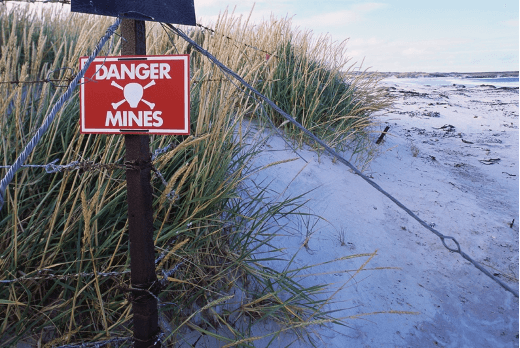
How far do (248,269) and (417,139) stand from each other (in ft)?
14.1

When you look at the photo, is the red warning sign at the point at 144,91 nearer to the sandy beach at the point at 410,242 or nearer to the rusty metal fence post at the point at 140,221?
the rusty metal fence post at the point at 140,221

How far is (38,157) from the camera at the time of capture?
1.61m

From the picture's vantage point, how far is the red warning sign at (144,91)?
0.95 m

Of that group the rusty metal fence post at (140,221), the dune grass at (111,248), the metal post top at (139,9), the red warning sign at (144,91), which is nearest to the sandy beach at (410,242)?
the dune grass at (111,248)

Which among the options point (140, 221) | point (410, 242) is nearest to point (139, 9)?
point (140, 221)

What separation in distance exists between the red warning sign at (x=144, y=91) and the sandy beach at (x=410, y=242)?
0.95 m

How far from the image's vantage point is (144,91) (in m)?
0.95

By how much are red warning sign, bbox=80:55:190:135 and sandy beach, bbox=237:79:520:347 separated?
947 mm

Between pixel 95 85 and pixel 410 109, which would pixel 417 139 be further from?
pixel 95 85

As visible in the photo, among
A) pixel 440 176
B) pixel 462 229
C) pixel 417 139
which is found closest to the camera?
pixel 462 229

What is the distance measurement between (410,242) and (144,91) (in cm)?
217

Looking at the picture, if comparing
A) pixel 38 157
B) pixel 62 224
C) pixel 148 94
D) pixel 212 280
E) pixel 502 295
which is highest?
pixel 148 94

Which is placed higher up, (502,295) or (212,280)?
(212,280)

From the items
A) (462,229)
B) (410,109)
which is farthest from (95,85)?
(410,109)
